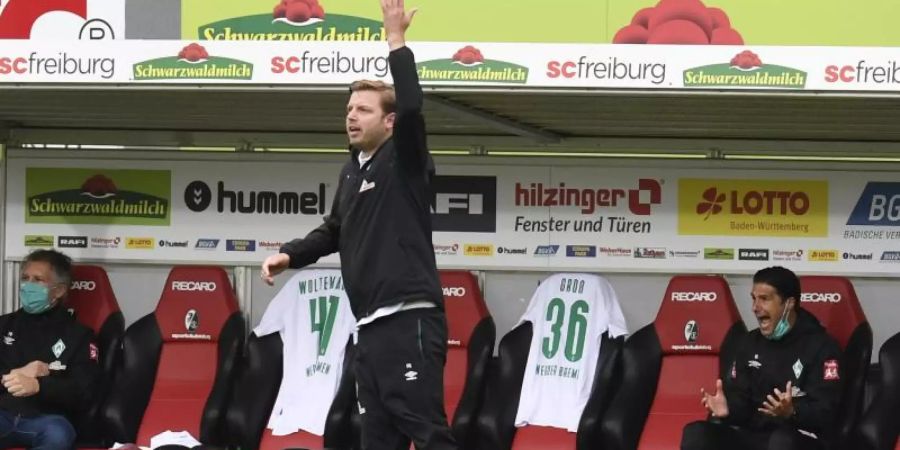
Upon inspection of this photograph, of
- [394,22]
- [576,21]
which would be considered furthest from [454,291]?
[394,22]

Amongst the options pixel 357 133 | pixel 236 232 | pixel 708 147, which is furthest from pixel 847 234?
pixel 357 133

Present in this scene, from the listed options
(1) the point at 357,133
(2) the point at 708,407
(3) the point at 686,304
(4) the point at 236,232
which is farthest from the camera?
(4) the point at 236,232

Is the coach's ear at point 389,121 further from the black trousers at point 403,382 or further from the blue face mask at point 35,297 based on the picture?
the blue face mask at point 35,297


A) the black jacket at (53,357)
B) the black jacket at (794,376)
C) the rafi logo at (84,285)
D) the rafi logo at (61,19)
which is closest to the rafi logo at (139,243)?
the rafi logo at (84,285)

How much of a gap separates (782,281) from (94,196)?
4000 millimetres

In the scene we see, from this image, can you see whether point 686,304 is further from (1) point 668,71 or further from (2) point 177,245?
(2) point 177,245

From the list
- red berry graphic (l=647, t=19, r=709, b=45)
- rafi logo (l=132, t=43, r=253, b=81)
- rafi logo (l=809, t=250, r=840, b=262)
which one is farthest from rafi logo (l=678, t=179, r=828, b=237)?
rafi logo (l=132, t=43, r=253, b=81)

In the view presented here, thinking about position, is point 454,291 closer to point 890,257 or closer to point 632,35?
point 632,35

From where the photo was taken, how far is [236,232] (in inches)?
332

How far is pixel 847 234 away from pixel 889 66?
1962mm

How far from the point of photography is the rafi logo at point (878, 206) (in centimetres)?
796

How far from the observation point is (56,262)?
795cm

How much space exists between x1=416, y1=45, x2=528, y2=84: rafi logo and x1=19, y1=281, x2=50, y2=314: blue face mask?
2711 millimetres

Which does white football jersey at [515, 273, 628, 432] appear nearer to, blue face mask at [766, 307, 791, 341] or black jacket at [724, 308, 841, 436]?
black jacket at [724, 308, 841, 436]
